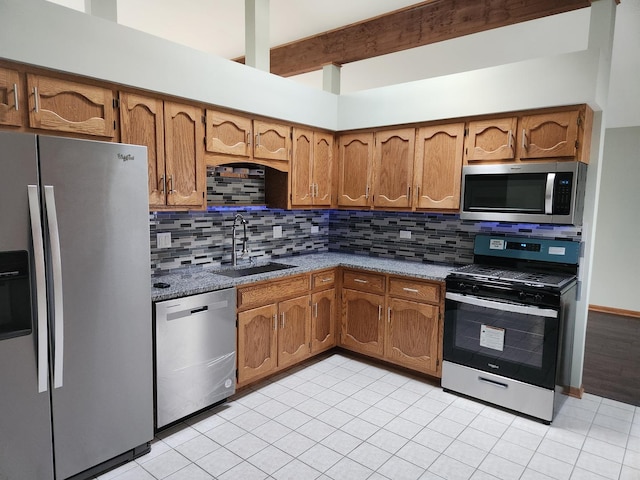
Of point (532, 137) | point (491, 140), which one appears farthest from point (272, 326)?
point (532, 137)

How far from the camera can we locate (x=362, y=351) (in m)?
3.67

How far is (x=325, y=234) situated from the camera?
4520mm

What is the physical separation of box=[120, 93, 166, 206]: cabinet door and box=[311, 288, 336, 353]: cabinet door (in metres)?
1.57

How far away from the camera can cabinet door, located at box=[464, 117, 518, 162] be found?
9.86 ft

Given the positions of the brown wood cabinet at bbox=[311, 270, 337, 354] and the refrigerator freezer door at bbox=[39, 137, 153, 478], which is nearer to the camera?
the refrigerator freezer door at bbox=[39, 137, 153, 478]

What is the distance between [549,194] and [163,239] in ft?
9.15

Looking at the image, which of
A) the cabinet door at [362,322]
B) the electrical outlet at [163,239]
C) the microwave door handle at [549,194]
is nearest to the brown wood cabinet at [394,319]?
the cabinet door at [362,322]

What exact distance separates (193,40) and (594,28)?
3.39 m

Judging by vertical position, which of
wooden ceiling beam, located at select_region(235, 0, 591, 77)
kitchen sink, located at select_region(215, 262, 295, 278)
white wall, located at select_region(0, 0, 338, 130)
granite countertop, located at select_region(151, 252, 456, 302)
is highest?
wooden ceiling beam, located at select_region(235, 0, 591, 77)

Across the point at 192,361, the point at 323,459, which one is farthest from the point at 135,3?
the point at 323,459

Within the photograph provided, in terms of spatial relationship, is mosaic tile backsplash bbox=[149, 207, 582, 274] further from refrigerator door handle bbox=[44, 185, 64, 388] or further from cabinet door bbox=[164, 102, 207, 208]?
refrigerator door handle bbox=[44, 185, 64, 388]

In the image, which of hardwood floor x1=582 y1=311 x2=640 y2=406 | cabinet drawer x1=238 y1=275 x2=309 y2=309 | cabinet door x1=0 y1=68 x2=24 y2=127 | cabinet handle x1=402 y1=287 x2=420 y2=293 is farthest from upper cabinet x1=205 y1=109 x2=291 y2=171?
hardwood floor x1=582 y1=311 x2=640 y2=406

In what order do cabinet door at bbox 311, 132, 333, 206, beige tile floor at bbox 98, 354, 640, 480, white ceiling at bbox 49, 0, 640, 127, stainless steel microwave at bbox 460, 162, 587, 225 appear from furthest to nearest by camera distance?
cabinet door at bbox 311, 132, 333, 206 < white ceiling at bbox 49, 0, 640, 127 < stainless steel microwave at bbox 460, 162, 587, 225 < beige tile floor at bbox 98, 354, 640, 480

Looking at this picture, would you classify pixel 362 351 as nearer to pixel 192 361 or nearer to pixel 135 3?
pixel 192 361
